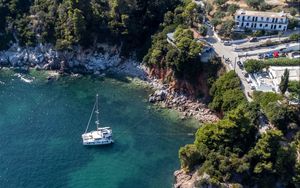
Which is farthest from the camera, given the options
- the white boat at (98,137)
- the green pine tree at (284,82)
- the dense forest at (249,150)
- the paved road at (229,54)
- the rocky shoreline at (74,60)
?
the rocky shoreline at (74,60)

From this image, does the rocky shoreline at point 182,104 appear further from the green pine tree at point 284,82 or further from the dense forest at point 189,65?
the green pine tree at point 284,82

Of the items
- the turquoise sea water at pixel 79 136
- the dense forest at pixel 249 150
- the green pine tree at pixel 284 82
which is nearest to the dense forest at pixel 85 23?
the turquoise sea water at pixel 79 136

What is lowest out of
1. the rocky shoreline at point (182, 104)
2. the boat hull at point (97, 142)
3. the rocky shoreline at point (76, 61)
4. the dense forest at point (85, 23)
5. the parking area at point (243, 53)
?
the boat hull at point (97, 142)

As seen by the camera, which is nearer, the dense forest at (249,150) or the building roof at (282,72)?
the dense forest at (249,150)

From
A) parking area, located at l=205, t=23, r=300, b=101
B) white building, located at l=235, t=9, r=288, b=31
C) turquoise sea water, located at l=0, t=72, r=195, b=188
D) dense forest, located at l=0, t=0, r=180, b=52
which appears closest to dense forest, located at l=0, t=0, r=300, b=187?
dense forest, located at l=0, t=0, r=180, b=52

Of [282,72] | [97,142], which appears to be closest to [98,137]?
[97,142]

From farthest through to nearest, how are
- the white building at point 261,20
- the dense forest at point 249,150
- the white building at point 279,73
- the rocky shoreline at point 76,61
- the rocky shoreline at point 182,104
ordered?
the rocky shoreline at point 76,61
the white building at point 261,20
the rocky shoreline at point 182,104
the white building at point 279,73
the dense forest at point 249,150

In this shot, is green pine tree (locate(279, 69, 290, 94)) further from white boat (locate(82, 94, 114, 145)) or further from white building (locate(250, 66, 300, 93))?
white boat (locate(82, 94, 114, 145))
